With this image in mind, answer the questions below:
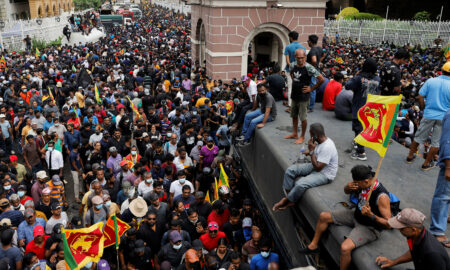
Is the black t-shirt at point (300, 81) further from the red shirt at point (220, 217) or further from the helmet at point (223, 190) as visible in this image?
the red shirt at point (220, 217)

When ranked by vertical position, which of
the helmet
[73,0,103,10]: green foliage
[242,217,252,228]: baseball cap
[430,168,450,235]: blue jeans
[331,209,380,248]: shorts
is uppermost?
[73,0,103,10]: green foliage

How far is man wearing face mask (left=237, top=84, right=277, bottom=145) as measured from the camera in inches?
288

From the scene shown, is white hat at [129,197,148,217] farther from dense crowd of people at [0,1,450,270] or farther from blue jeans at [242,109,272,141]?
blue jeans at [242,109,272,141]

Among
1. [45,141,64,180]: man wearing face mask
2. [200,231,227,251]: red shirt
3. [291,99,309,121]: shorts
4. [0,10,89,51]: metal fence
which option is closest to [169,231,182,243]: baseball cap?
[200,231,227,251]: red shirt

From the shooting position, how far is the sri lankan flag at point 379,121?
4.02 meters

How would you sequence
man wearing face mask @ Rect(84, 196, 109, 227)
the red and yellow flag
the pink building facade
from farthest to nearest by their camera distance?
the pink building facade < the red and yellow flag < man wearing face mask @ Rect(84, 196, 109, 227)

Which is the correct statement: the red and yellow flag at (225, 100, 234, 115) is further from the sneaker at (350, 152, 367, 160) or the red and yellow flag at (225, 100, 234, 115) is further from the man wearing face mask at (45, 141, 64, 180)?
the sneaker at (350, 152, 367, 160)

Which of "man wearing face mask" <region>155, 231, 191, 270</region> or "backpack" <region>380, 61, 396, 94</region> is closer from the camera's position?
"man wearing face mask" <region>155, 231, 191, 270</region>

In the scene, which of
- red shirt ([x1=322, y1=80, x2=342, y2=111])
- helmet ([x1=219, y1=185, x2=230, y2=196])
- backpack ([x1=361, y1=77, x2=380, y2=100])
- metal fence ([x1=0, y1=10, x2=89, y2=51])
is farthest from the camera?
metal fence ([x1=0, y1=10, x2=89, y2=51])

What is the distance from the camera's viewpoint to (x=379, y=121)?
420 cm

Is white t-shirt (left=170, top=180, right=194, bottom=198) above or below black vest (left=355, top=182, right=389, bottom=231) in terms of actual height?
below

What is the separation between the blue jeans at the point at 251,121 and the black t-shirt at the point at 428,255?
15.5 ft

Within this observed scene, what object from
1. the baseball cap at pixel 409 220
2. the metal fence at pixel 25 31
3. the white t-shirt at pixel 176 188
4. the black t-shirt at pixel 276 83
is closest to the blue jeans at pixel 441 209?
the baseball cap at pixel 409 220

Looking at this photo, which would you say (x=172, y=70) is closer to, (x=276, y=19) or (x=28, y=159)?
(x=276, y=19)
